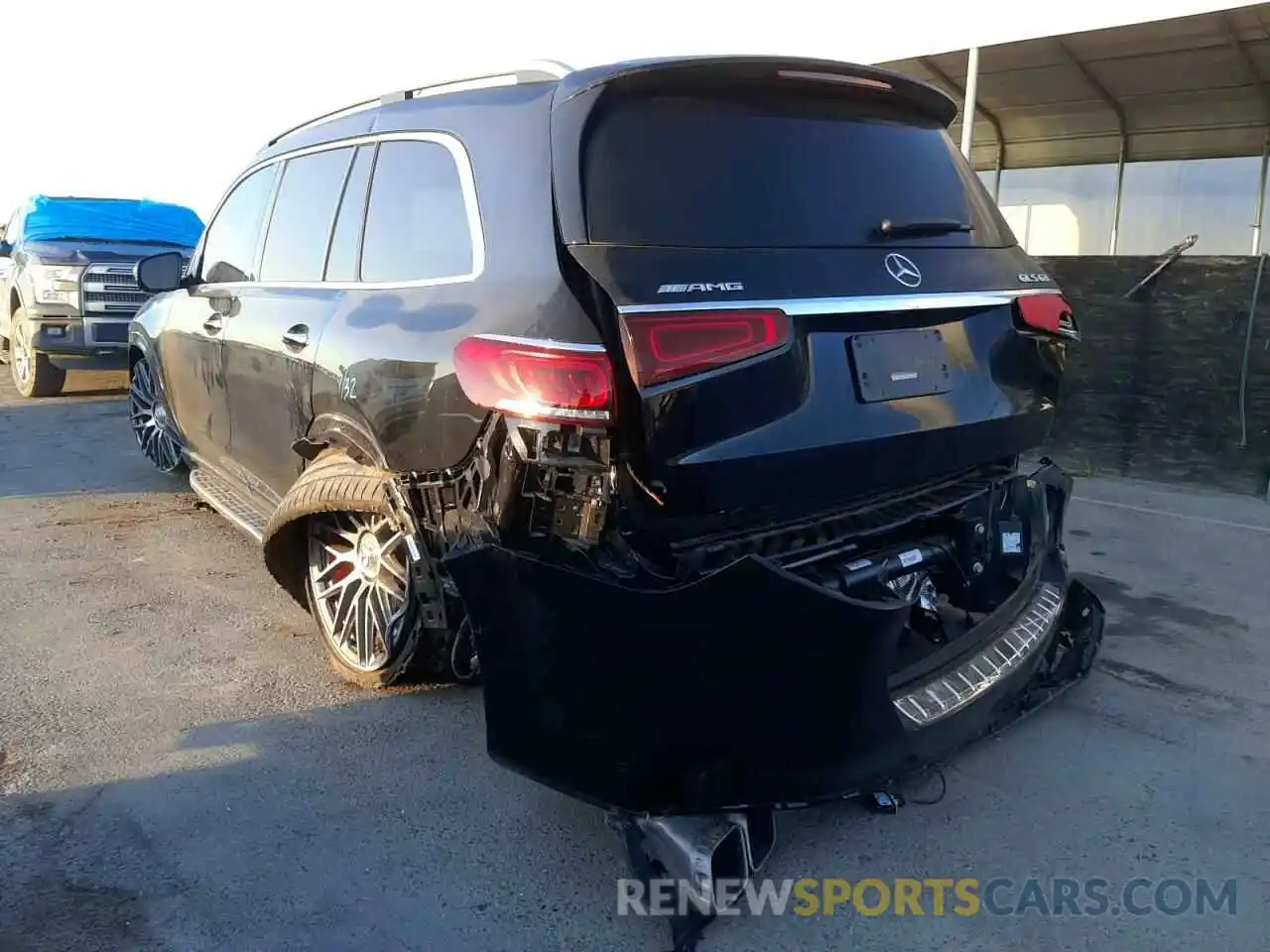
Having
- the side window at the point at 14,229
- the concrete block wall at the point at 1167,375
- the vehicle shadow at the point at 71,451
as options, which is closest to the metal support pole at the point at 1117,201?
the concrete block wall at the point at 1167,375

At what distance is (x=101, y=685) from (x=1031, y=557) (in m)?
3.34

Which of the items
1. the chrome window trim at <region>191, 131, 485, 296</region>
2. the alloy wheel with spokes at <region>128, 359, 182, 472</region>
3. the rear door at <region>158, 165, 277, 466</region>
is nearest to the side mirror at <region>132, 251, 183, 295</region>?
the rear door at <region>158, 165, 277, 466</region>

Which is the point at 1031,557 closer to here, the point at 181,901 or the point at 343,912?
the point at 343,912

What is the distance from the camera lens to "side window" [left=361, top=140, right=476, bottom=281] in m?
3.04

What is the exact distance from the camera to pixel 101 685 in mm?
3836

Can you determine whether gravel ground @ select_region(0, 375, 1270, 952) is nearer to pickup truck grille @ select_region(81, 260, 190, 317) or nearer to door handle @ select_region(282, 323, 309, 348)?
door handle @ select_region(282, 323, 309, 348)

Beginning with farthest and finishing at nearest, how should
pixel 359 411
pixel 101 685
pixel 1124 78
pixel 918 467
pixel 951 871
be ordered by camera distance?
pixel 1124 78 < pixel 101 685 < pixel 359 411 < pixel 918 467 < pixel 951 871

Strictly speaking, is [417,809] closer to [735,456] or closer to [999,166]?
[735,456]

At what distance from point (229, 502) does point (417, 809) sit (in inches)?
97.9

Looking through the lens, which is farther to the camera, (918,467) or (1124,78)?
(1124,78)

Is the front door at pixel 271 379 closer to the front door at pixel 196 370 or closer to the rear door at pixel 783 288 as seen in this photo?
the front door at pixel 196 370

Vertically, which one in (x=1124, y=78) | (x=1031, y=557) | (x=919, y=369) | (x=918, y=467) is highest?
(x=1124, y=78)

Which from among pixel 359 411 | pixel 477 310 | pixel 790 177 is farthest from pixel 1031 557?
pixel 359 411

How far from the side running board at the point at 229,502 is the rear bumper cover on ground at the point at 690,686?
2014 millimetres
